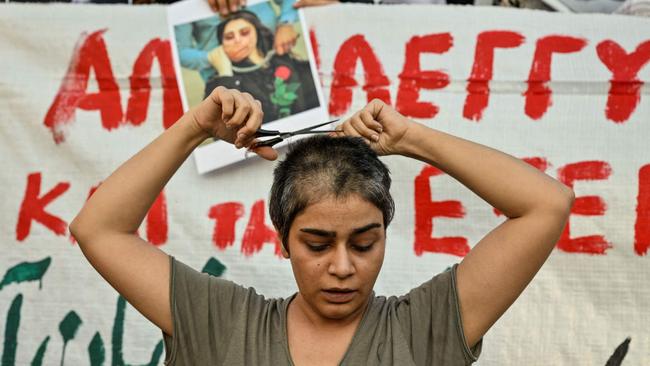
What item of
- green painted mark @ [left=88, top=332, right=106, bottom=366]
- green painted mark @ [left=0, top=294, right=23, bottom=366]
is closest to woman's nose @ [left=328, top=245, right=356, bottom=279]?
green painted mark @ [left=88, top=332, right=106, bottom=366]

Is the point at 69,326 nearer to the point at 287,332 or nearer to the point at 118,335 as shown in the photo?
the point at 118,335

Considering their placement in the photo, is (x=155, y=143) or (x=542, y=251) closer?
(x=542, y=251)

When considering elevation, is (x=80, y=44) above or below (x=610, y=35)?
above

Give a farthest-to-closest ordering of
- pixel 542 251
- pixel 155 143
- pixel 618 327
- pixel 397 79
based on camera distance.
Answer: pixel 397 79 → pixel 618 327 → pixel 155 143 → pixel 542 251

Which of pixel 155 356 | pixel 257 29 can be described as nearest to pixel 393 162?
pixel 257 29

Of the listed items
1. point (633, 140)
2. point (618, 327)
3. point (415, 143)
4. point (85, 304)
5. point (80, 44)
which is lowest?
point (618, 327)

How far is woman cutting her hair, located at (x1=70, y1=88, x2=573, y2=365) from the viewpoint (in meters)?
1.56

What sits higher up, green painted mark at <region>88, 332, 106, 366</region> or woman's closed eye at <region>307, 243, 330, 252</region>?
woman's closed eye at <region>307, 243, 330, 252</region>

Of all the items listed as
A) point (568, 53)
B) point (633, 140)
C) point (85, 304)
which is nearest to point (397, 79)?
point (568, 53)

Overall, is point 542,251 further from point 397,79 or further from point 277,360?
point 397,79

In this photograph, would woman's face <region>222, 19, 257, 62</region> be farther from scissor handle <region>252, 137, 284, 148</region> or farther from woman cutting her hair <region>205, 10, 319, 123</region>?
scissor handle <region>252, 137, 284, 148</region>

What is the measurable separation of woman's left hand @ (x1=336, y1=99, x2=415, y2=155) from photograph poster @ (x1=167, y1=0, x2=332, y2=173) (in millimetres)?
787

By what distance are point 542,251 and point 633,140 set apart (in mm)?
930

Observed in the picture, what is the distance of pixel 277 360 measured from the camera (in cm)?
158
